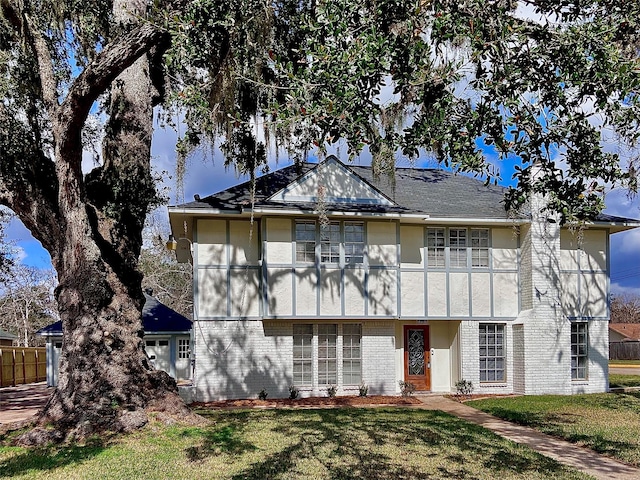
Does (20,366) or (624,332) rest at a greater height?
(20,366)

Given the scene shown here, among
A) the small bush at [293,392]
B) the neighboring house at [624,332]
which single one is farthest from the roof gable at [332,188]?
the neighboring house at [624,332]

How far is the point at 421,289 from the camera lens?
15.7 m

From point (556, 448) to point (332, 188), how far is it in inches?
328

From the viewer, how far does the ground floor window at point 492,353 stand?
52.6ft

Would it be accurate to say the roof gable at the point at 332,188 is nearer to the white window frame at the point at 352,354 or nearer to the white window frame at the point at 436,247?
the white window frame at the point at 436,247

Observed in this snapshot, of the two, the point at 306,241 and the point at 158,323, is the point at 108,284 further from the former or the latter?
the point at 158,323

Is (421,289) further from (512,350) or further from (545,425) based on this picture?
(545,425)

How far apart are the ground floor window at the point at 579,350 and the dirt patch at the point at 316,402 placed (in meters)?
4.88

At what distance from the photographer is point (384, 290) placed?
15.0 metres

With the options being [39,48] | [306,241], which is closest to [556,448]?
[306,241]

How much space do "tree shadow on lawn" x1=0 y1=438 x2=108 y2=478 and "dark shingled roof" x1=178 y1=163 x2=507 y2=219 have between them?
6947 millimetres

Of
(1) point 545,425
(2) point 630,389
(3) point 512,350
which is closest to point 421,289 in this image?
(3) point 512,350

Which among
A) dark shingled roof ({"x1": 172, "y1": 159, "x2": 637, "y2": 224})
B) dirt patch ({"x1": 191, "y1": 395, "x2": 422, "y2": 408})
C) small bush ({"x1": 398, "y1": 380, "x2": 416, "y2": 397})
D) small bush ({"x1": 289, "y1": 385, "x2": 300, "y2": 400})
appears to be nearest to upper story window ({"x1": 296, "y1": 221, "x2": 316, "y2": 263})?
dark shingled roof ({"x1": 172, "y1": 159, "x2": 637, "y2": 224})

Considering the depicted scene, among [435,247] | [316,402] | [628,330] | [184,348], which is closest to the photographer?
[316,402]
